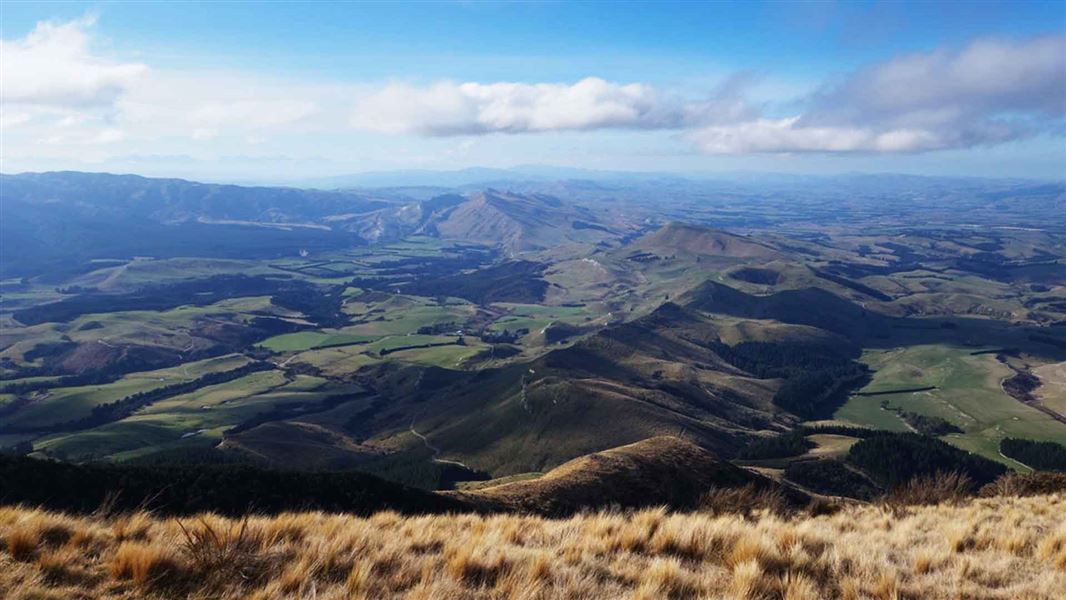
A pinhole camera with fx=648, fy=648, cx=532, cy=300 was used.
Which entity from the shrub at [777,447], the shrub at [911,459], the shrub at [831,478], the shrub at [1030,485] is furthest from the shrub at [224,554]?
the shrub at [777,447]

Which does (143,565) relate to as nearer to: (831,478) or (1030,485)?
(1030,485)

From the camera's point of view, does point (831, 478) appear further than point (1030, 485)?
Yes

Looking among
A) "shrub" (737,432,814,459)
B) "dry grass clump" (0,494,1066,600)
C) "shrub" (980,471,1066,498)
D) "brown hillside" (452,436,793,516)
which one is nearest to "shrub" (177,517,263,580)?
"dry grass clump" (0,494,1066,600)

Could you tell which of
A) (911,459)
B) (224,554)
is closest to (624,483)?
(224,554)

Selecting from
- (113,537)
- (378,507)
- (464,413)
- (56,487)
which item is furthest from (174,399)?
(113,537)

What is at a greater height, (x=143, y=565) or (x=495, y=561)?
(x=143, y=565)

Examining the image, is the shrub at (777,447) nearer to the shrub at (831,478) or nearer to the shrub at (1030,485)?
the shrub at (831,478)

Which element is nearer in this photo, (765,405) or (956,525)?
(956,525)

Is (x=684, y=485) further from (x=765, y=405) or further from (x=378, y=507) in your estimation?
(x=765, y=405)

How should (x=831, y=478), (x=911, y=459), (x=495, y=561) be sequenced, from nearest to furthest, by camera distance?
1. (x=495, y=561)
2. (x=831, y=478)
3. (x=911, y=459)
